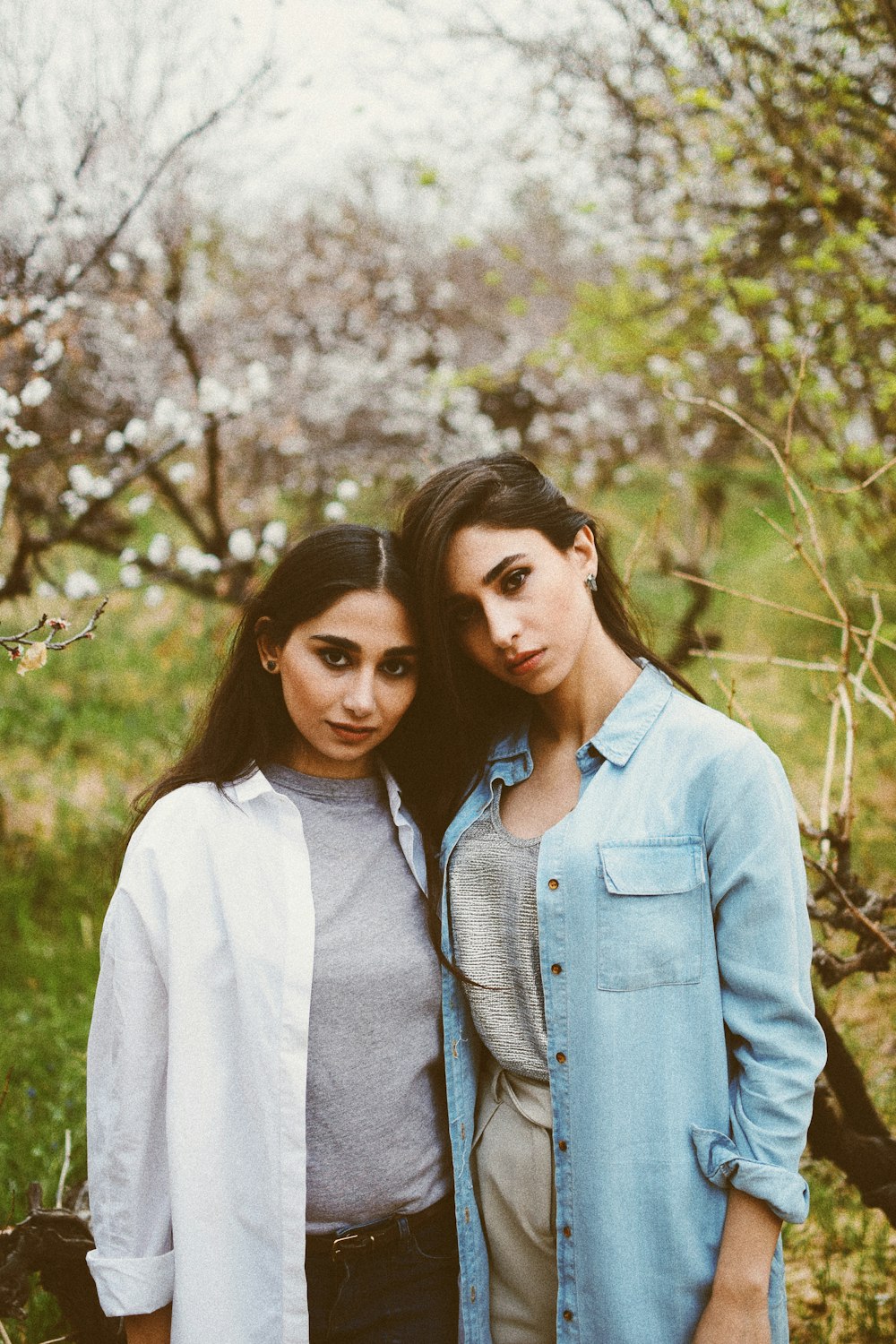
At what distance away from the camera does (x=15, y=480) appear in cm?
454

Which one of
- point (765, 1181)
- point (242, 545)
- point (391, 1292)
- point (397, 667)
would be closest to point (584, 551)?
point (397, 667)

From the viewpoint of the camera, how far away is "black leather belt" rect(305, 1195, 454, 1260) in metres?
1.78

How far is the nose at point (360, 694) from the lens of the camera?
6.10 feet

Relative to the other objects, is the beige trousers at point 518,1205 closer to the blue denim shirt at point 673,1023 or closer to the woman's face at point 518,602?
the blue denim shirt at point 673,1023

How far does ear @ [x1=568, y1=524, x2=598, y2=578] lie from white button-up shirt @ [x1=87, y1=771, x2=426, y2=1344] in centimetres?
85

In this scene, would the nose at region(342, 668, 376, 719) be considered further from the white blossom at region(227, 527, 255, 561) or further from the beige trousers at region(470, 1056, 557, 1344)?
the white blossom at region(227, 527, 255, 561)

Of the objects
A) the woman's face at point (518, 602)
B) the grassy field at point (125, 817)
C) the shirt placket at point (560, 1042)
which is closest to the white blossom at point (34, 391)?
the grassy field at point (125, 817)

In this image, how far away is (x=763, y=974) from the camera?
5.22ft

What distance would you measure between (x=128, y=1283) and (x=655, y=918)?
3.59 feet

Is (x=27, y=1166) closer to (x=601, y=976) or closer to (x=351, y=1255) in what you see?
(x=351, y=1255)

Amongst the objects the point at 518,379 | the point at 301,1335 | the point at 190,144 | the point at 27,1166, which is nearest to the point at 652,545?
the point at 518,379

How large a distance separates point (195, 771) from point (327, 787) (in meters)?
0.26

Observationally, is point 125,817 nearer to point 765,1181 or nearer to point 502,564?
point 502,564

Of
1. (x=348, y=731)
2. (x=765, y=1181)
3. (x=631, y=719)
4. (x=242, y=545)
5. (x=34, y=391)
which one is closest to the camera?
(x=765, y=1181)
